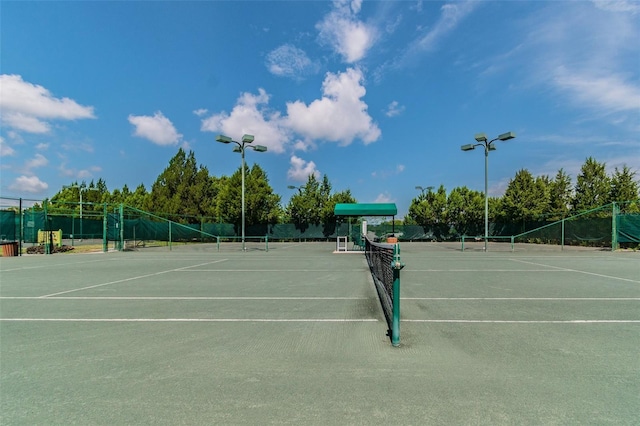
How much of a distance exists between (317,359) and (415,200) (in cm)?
4720

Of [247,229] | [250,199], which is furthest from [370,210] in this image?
[247,229]

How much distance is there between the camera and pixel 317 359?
14.5 ft

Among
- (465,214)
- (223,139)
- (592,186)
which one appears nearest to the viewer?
(223,139)

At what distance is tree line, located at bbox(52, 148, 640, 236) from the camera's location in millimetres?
34438

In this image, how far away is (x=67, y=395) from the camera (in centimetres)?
353

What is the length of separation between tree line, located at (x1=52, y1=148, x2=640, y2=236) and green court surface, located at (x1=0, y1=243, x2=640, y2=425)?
94.1 ft

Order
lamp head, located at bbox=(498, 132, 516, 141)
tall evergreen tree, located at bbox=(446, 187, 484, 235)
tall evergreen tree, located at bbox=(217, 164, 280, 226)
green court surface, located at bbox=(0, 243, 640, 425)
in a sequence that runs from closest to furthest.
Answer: green court surface, located at bbox=(0, 243, 640, 425) < lamp head, located at bbox=(498, 132, 516, 141) < tall evergreen tree, located at bbox=(217, 164, 280, 226) < tall evergreen tree, located at bbox=(446, 187, 484, 235)

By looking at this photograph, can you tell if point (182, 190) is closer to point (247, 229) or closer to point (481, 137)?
point (247, 229)

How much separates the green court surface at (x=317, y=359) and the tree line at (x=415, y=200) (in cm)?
2868

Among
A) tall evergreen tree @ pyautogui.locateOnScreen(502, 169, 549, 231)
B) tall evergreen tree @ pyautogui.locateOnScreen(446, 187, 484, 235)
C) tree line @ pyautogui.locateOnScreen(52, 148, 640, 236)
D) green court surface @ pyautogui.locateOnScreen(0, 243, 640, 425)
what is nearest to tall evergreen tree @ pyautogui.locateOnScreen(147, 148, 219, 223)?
tree line @ pyautogui.locateOnScreen(52, 148, 640, 236)

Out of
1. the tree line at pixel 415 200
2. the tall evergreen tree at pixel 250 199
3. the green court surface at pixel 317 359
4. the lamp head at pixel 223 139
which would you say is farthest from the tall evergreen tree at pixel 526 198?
the green court surface at pixel 317 359

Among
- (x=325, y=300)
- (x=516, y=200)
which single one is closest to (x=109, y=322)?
(x=325, y=300)

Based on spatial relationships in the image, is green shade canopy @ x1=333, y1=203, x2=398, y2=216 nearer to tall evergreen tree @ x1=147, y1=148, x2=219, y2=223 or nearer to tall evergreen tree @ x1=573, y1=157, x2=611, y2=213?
tall evergreen tree @ x1=573, y1=157, x2=611, y2=213

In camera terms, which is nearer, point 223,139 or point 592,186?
point 223,139
